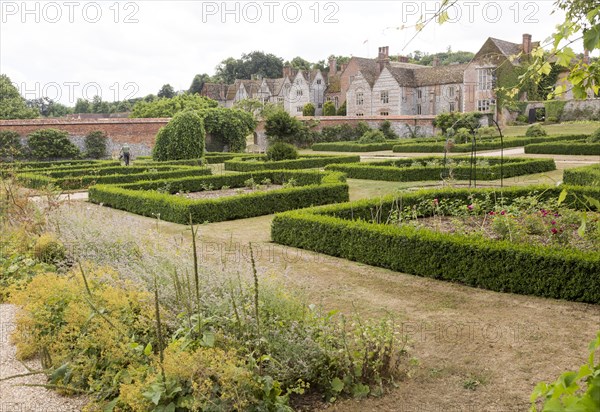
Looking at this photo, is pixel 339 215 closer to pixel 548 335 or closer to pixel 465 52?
pixel 548 335

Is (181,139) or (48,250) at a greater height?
(181,139)

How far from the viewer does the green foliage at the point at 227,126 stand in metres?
31.4

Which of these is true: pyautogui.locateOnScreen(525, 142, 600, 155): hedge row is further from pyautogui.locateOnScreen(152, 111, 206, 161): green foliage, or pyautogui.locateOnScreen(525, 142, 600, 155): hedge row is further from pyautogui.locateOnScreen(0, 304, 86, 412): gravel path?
pyautogui.locateOnScreen(0, 304, 86, 412): gravel path

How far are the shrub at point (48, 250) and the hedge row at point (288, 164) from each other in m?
12.9

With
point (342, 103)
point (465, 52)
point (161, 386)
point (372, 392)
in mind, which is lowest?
point (372, 392)

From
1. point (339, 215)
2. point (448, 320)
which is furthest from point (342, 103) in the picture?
point (448, 320)

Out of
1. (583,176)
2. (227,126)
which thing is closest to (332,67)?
(227,126)

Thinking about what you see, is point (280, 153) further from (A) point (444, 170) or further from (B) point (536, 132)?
(B) point (536, 132)

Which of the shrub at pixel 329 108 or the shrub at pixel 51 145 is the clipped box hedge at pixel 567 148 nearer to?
the shrub at pixel 51 145

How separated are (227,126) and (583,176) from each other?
21698mm

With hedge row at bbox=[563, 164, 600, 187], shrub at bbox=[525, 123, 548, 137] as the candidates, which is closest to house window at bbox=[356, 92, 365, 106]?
shrub at bbox=[525, 123, 548, 137]

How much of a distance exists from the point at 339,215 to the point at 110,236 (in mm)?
4147

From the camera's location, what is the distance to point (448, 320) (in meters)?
5.47

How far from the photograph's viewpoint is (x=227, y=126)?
31.9 meters
